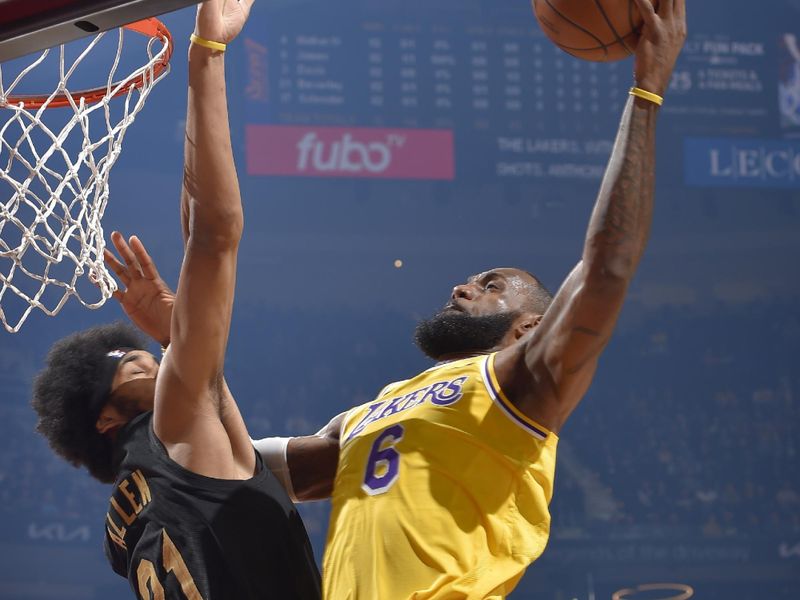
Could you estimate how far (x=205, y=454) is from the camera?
188cm

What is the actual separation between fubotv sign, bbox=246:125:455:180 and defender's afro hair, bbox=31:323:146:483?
3608 mm

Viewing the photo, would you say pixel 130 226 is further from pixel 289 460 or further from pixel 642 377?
pixel 289 460

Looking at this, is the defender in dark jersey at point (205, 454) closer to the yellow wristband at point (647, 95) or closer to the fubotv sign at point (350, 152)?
the yellow wristband at point (647, 95)

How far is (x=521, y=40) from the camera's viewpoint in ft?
20.4

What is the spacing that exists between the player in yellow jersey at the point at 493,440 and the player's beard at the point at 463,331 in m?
0.20

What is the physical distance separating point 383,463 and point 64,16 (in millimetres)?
898

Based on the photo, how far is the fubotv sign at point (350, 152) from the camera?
19.0ft

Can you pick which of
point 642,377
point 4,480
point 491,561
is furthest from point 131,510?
point 642,377

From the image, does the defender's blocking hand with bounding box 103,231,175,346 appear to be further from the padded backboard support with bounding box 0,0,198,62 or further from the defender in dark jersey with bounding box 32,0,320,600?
the padded backboard support with bounding box 0,0,198,62

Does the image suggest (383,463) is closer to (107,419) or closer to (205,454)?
(205,454)

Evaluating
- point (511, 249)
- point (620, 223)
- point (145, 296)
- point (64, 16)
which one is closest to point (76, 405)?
point (145, 296)

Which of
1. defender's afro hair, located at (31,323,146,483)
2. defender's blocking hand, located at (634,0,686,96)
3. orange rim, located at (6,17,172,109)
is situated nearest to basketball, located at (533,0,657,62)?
defender's blocking hand, located at (634,0,686,96)

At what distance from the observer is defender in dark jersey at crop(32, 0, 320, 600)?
1.82m

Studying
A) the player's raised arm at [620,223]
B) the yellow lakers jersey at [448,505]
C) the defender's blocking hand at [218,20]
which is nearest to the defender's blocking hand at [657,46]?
→ the player's raised arm at [620,223]
